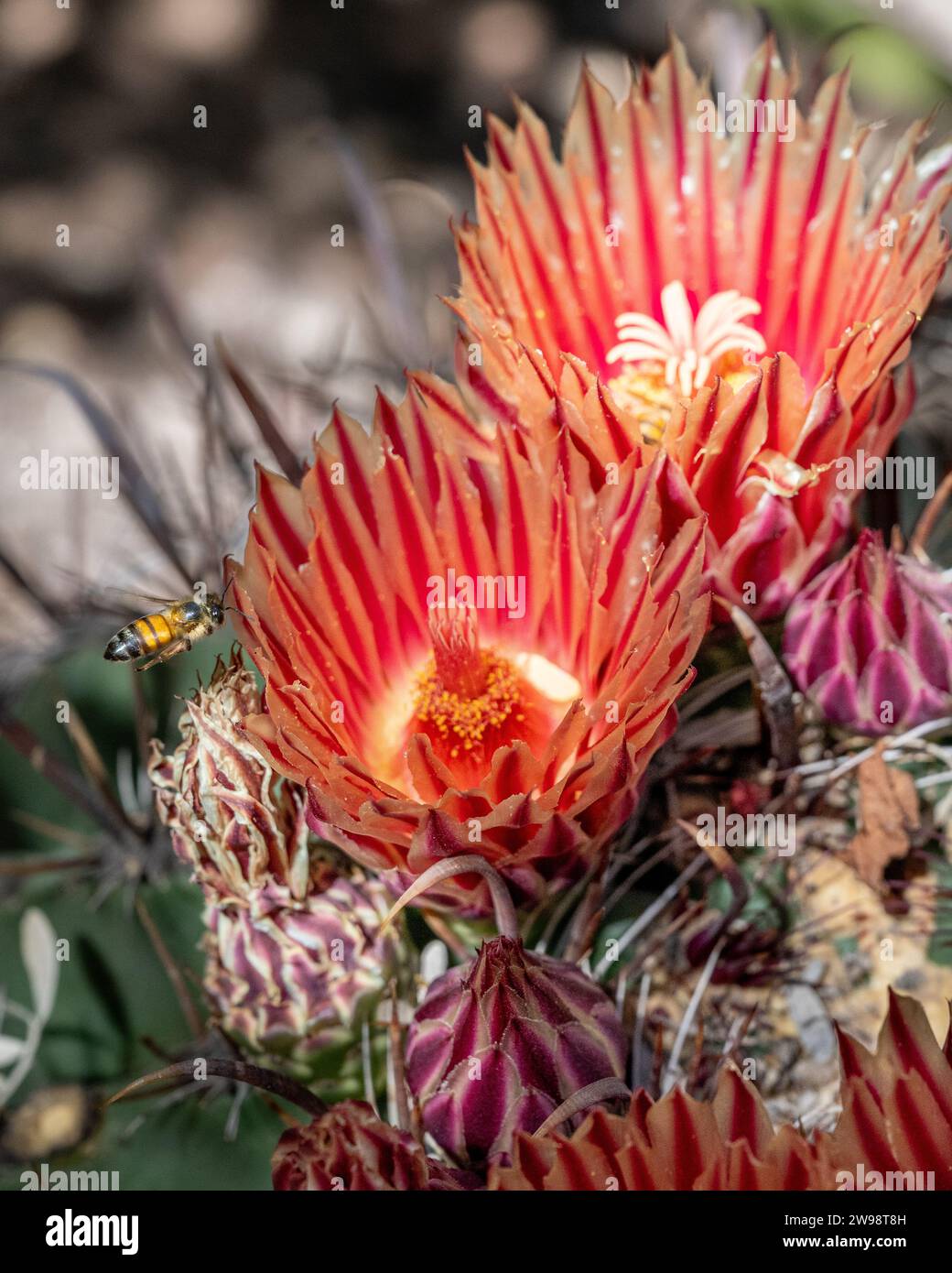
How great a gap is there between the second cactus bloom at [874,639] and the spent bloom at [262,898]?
211 mm

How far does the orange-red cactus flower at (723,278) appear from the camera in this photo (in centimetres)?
57

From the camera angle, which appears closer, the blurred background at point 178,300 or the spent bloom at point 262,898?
the spent bloom at point 262,898

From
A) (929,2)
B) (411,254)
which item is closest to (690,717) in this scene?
(929,2)

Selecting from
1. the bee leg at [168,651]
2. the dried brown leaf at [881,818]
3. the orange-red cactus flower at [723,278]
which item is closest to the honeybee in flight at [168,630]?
the bee leg at [168,651]

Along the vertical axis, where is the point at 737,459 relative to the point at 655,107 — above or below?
below

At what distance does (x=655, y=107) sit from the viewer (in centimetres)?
66

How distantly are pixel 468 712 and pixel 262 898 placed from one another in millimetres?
111

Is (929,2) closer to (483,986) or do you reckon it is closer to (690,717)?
(690,717)

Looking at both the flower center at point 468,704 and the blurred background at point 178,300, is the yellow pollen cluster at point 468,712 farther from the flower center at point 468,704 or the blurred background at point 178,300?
the blurred background at point 178,300

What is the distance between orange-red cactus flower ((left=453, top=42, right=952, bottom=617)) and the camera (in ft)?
1.86

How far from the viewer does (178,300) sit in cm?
112

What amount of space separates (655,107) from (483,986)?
413 millimetres

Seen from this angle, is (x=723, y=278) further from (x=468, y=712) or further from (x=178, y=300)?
(x=178, y=300)

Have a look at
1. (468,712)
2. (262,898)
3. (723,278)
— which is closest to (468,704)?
(468,712)
